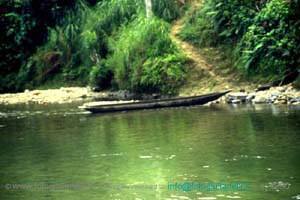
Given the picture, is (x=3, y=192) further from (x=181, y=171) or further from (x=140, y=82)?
(x=140, y=82)

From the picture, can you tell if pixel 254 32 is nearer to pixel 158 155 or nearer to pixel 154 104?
pixel 154 104

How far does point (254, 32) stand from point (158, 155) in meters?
12.9

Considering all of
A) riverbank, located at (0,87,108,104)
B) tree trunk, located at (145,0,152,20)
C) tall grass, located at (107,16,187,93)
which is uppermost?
tree trunk, located at (145,0,152,20)

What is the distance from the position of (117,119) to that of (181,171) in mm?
11222

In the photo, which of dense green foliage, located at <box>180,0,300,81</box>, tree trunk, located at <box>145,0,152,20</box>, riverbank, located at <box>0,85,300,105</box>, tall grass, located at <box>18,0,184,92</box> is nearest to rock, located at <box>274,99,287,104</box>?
riverbank, located at <box>0,85,300,105</box>

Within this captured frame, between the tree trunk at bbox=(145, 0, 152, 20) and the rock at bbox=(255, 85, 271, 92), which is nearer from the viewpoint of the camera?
the rock at bbox=(255, 85, 271, 92)

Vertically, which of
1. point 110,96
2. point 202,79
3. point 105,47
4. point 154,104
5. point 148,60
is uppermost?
point 105,47

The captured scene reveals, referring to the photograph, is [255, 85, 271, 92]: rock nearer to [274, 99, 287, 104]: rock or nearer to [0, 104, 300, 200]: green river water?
[274, 99, 287, 104]: rock

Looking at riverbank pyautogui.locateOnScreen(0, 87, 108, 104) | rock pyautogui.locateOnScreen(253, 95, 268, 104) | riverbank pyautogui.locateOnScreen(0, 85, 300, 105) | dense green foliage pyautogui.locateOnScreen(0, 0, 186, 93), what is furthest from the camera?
riverbank pyautogui.locateOnScreen(0, 87, 108, 104)

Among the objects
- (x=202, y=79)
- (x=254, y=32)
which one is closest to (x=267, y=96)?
(x=254, y=32)

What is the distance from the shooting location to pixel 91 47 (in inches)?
1503

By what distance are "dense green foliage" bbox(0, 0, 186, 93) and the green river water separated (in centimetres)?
619

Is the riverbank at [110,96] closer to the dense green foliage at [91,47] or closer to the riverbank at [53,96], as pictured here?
the riverbank at [53,96]

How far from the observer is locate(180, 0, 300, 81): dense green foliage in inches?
1101
